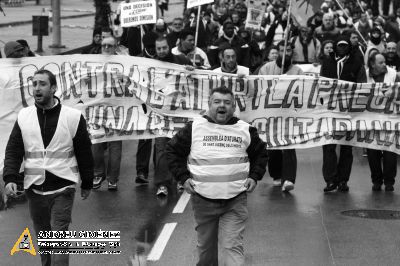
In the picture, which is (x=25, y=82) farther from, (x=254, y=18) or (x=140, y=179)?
(x=254, y=18)

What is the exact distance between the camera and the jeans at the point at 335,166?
12883 millimetres

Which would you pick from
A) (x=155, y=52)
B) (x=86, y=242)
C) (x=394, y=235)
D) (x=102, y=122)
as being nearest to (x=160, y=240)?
(x=86, y=242)

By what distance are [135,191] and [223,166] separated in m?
5.03

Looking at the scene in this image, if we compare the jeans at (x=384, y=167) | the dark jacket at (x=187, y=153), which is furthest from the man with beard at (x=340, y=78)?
the dark jacket at (x=187, y=153)

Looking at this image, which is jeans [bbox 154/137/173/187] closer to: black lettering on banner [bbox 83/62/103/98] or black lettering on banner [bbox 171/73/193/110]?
black lettering on banner [bbox 171/73/193/110]

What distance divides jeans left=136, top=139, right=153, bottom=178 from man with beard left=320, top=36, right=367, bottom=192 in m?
2.30

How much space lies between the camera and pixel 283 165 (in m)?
12.9

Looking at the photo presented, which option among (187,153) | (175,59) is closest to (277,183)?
(175,59)

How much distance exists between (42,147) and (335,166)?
5618 millimetres

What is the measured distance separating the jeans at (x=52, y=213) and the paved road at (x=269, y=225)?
127 centimetres

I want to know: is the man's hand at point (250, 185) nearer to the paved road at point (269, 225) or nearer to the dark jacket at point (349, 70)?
the paved road at point (269, 225)

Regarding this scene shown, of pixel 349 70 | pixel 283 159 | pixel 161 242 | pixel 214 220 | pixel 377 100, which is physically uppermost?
pixel 349 70

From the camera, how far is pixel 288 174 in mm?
12844

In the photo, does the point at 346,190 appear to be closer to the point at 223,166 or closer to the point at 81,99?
the point at 81,99
